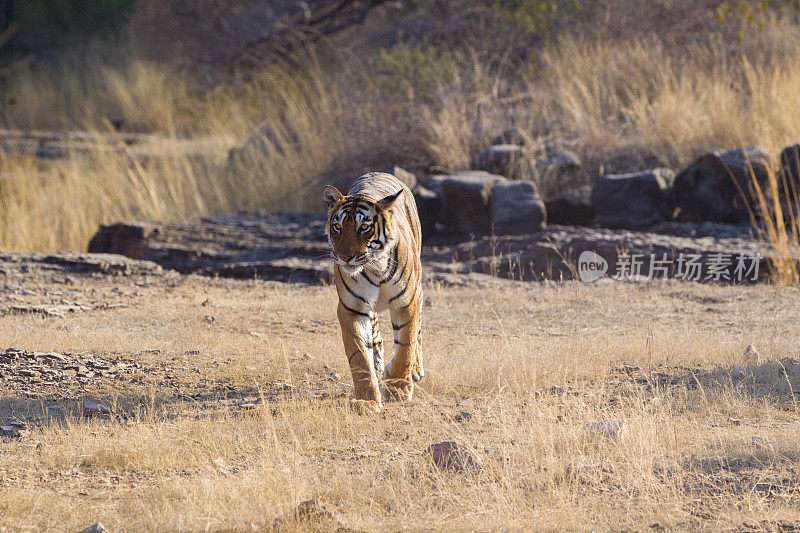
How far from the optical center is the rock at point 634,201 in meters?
10.3

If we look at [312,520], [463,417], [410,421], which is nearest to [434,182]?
[463,417]

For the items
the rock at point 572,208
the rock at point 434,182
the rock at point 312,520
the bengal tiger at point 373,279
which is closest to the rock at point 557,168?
the rock at point 572,208

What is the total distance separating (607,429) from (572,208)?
258 inches

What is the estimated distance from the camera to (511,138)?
40.9 ft

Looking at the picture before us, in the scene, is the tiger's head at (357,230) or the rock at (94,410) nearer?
the tiger's head at (357,230)

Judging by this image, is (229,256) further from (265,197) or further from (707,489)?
(707,489)

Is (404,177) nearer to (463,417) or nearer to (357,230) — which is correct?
(463,417)

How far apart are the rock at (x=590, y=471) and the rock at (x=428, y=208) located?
6.68 metres

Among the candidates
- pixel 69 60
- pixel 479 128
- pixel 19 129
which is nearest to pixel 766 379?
pixel 479 128

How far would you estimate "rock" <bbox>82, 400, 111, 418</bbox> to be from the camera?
15.8 feet

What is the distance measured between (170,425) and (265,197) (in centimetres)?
882

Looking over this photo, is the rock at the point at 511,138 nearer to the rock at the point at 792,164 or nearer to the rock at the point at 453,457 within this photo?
the rock at the point at 792,164

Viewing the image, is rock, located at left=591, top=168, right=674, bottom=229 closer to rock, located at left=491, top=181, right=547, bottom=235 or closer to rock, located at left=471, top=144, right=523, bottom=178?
rock, located at left=491, top=181, right=547, bottom=235

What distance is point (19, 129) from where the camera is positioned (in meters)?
21.5
